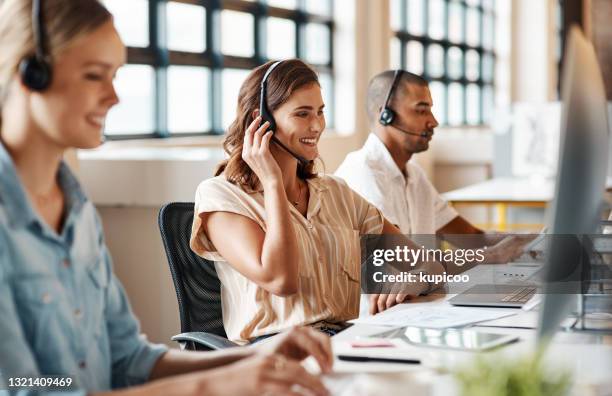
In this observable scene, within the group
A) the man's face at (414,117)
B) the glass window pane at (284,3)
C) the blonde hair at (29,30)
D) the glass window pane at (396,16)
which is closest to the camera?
the blonde hair at (29,30)

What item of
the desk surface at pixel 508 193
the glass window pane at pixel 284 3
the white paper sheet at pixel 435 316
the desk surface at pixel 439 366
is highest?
the glass window pane at pixel 284 3

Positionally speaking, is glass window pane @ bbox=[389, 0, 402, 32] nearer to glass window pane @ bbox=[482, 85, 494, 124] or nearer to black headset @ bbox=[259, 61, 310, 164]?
glass window pane @ bbox=[482, 85, 494, 124]

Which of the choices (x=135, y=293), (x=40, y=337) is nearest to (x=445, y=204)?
(x=135, y=293)

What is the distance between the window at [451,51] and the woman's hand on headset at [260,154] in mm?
6853

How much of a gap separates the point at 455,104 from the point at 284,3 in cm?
477

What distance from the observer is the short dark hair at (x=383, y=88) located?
10.5 feet

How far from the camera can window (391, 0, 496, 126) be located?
9.62 m

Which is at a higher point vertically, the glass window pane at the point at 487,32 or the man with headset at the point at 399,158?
the glass window pane at the point at 487,32

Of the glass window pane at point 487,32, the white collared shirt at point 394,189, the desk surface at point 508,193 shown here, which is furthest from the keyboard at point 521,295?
the glass window pane at point 487,32

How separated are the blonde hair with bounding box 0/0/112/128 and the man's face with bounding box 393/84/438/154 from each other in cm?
198

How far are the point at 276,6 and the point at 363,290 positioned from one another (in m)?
4.65

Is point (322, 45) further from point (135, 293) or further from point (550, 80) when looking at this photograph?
point (550, 80)
